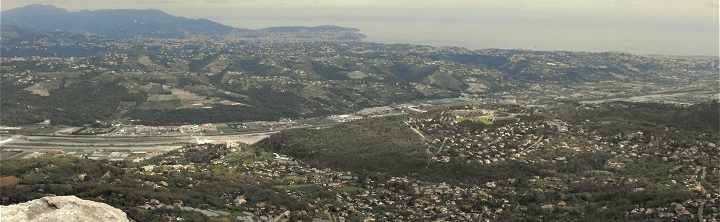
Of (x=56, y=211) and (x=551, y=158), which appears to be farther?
(x=551, y=158)

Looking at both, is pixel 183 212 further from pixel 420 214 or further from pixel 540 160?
pixel 540 160

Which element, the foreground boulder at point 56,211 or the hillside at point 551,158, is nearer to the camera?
the foreground boulder at point 56,211

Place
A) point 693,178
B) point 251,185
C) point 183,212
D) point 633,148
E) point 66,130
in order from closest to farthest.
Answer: point 183,212, point 251,185, point 693,178, point 633,148, point 66,130

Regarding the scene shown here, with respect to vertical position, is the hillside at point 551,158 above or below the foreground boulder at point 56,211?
below

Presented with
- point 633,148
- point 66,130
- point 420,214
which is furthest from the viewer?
point 66,130

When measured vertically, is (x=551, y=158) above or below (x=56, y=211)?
below

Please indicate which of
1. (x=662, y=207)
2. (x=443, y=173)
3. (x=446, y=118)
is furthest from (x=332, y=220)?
(x=446, y=118)

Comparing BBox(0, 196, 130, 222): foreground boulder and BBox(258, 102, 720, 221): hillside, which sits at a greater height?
BBox(0, 196, 130, 222): foreground boulder

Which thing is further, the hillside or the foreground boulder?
the hillside
